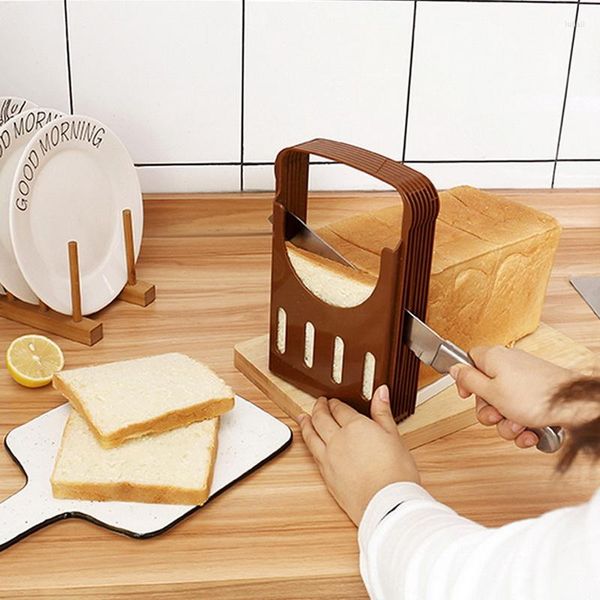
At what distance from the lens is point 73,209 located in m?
1.12

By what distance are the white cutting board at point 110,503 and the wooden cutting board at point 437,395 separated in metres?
0.04

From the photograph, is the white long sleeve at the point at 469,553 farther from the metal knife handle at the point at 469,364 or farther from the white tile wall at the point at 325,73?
the white tile wall at the point at 325,73

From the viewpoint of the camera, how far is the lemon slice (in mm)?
978

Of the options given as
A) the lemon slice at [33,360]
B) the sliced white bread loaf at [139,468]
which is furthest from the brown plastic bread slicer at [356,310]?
the lemon slice at [33,360]

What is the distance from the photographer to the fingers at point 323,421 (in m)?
0.89

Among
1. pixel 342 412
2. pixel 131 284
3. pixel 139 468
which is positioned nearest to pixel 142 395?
pixel 139 468

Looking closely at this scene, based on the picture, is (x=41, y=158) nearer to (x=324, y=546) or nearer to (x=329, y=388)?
(x=329, y=388)

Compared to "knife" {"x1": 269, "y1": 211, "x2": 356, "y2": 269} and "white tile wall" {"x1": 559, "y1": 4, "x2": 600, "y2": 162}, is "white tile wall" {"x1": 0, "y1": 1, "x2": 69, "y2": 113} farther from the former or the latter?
"white tile wall" {"x1": 559, "y1": 4, "x2": 600, "y2": 162}

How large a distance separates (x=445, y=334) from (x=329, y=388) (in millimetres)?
145

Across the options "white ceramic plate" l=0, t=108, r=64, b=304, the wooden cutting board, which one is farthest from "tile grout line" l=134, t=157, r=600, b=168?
Result: the wooden cutting board

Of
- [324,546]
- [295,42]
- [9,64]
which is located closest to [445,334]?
[324,546]

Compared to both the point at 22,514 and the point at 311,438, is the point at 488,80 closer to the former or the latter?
the point at 311,438

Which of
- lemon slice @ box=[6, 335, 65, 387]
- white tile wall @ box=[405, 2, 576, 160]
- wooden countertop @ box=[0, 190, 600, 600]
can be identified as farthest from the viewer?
white tile wall @ box=[405, 2, 576, 160]

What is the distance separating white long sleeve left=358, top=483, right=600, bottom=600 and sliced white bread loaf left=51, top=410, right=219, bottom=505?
6.5 inches
